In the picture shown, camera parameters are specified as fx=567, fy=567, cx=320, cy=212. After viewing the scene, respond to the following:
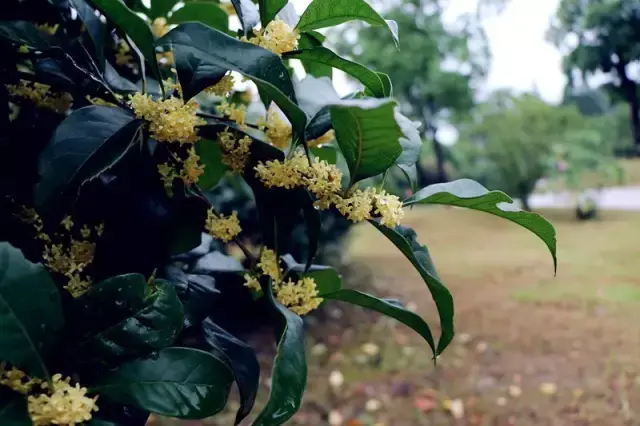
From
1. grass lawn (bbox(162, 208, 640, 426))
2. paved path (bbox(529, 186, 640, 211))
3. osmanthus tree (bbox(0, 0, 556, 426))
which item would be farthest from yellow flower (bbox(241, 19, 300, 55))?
paved path (bbox(529, 186, 640, 211))

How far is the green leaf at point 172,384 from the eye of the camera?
12.2 inches

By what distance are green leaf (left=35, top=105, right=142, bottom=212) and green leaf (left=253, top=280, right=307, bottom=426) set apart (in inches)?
6.1

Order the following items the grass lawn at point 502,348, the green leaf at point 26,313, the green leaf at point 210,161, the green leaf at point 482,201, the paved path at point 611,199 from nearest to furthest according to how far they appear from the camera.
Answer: the green leaf at point 26,313, the green leaf at point 482,201, the green leaf at point 210,161, the grass lawn at point 502,348, the paved path at point 611,199

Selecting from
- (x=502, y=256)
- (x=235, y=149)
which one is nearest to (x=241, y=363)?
(x=235, y=149)

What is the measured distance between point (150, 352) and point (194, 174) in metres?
0.14

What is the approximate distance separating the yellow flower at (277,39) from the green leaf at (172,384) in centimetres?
21

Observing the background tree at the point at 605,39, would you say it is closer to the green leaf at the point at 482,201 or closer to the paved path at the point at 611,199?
the paved path at the point at 611,199

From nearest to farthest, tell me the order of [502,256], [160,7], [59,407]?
[59,407], [160,7], [502,256]

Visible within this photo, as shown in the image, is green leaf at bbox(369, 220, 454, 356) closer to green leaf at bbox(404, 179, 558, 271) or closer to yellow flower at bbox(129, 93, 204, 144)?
green leaf at bbox(404, 179, 558, 271)

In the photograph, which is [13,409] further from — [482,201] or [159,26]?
[159,26]

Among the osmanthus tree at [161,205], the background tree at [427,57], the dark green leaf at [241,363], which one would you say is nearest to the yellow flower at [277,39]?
the osmanthus tree at [161,205]

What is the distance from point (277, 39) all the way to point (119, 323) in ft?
0.69

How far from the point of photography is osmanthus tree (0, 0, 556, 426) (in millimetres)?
307

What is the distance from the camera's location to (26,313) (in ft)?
0.92
